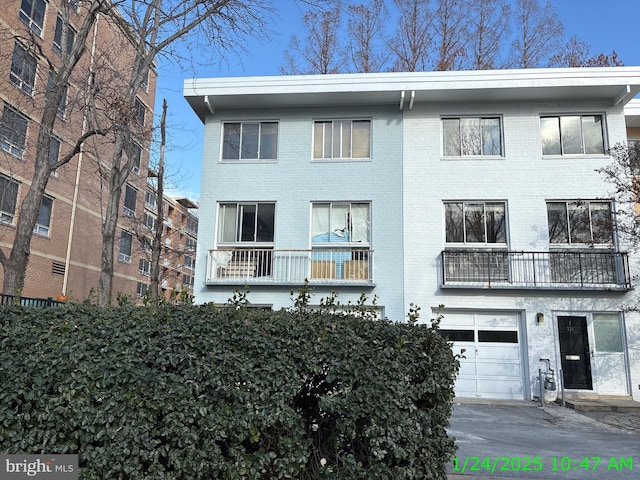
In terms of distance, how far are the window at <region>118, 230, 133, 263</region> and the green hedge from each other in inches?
1070

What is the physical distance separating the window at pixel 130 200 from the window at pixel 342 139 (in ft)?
60.1

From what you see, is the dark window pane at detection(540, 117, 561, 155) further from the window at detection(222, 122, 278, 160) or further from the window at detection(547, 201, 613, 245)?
the window at detection(222, 122, 278, 160)

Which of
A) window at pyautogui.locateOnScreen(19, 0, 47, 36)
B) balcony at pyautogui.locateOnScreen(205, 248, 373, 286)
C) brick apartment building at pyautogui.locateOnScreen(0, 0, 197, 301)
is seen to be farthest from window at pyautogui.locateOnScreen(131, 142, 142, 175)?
window at pyautogui.locateOnScreen(19, 0, 47, 36)

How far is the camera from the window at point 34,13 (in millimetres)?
20156

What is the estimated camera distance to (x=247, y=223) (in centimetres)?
1473

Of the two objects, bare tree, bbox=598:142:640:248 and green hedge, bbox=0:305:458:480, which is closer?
green hedge, bbox=0:305:458:480

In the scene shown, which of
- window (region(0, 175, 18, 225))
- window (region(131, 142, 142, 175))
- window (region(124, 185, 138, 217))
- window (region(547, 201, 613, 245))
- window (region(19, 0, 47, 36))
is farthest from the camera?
window (region(124, 185, 138, 217))

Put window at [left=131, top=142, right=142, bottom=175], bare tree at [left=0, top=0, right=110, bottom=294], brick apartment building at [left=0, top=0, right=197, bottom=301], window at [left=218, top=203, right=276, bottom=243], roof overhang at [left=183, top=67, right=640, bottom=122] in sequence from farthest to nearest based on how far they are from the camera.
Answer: brick apartment building at [left=0, top=0, right=197, bottom=301]
window at [left=218, top=203, right=276, bottom=243]
roof overhang at [left=183, top=67, right=640, bottom=122]
window at [left=131, top=142, right=142, bottom=175]
bare tree at [left=0, top=0, right=110, bottom=294]

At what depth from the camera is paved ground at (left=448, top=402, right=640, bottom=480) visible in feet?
17.8

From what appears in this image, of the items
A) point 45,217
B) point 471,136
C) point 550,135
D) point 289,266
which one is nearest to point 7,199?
point 45,217

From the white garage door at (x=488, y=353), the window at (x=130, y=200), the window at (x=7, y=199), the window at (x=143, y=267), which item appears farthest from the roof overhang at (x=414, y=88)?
the window at (x=143, y=267)

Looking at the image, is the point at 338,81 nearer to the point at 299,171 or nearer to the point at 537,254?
the point at 299,171

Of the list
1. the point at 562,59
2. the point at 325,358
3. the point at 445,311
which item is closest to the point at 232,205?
the point at 445,311

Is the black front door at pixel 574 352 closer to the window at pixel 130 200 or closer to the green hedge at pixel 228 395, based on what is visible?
the green hedge at pixel 228 395
